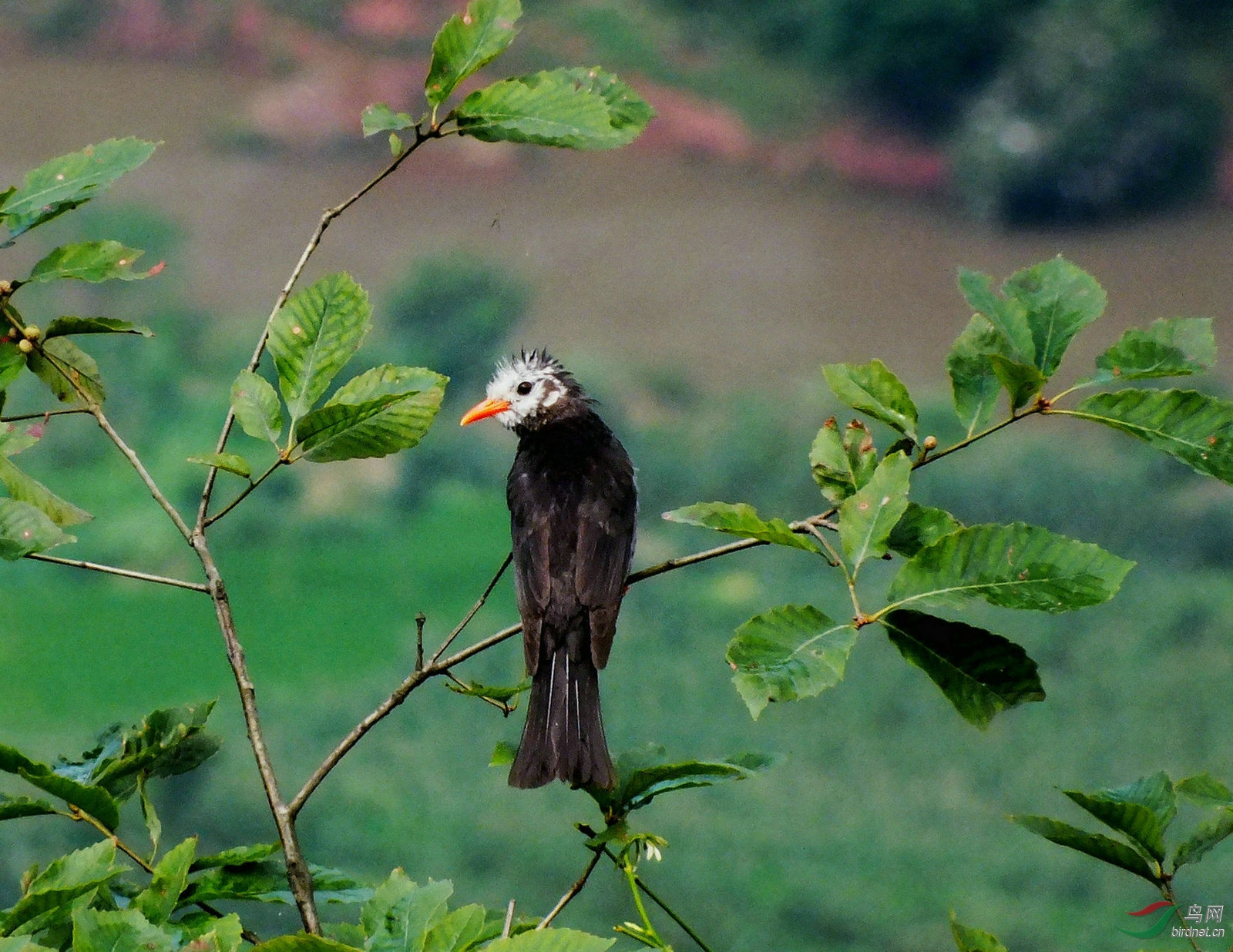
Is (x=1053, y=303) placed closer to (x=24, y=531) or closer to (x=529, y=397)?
(x=24, y=531)

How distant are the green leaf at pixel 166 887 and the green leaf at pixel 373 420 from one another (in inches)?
8.1

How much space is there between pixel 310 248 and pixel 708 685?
1.94 metres

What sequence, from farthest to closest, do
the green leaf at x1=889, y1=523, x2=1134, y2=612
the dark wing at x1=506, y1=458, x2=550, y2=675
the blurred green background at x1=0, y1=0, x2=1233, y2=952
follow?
the blurred green background at x1=0, y1=0, x2=1233, y2=952
the dark wing at x1=506, y1=458, x2=550, y2=675
the green leaf at x1=889, y1=523, x2=1134, y2=612

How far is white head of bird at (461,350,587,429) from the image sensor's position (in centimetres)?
147

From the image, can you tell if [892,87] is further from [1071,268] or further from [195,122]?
[1071,268]

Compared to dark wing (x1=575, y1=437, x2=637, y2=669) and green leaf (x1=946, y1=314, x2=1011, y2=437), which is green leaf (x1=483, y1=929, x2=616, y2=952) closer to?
green leaf (x1=946, y1=314, x2=1011, y2=437)

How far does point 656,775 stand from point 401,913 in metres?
0.16

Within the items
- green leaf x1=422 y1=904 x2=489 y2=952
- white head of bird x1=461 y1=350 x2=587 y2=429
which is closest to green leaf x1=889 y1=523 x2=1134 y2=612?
green leaf x1=422 y1=904 x2=489 y2=952

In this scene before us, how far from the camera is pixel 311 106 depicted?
9.10ft

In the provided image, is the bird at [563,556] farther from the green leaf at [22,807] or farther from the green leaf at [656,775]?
the green leaf at [22,807]

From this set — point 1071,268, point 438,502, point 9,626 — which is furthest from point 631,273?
point 1071,268

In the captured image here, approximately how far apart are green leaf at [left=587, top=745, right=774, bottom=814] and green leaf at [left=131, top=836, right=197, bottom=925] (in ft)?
0.73

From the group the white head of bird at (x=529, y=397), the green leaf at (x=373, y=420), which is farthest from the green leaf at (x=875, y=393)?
the white head of bird at (x=529, y=397)

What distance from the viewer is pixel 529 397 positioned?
58.5 inches
